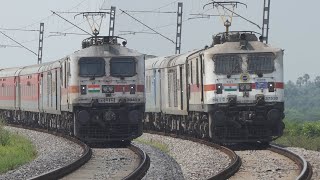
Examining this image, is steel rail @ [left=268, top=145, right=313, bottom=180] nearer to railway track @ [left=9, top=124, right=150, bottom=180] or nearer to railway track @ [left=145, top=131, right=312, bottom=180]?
railway track @ [left=145, top=131, right=312, bottom=180]

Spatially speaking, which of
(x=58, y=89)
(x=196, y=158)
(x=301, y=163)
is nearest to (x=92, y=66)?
(x=58, y=89)

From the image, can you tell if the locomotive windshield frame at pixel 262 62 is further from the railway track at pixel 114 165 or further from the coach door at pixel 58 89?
the coach door at pixel 58 89

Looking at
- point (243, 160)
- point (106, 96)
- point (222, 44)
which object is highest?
point (222, 44)

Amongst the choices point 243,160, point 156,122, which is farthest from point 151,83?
point 243,160

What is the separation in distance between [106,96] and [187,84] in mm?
2904

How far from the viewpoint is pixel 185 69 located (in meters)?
26.9

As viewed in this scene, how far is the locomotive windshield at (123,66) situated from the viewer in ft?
84.8

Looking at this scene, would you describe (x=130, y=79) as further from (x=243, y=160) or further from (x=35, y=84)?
(x=35, y=84)

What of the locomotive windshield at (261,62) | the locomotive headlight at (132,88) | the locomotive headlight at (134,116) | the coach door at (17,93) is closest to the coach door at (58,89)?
the locomotive headlight at (132,88)

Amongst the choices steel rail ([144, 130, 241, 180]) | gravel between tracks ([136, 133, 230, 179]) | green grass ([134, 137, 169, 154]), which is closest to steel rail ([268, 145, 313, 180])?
steel rail ([144, 130, 241, 180])

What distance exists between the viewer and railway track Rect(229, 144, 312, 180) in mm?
16250

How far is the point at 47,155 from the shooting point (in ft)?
73.7

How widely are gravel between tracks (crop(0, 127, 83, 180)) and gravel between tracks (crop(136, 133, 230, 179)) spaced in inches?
107

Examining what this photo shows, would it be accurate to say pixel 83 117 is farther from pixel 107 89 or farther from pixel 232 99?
pixel 232 99
